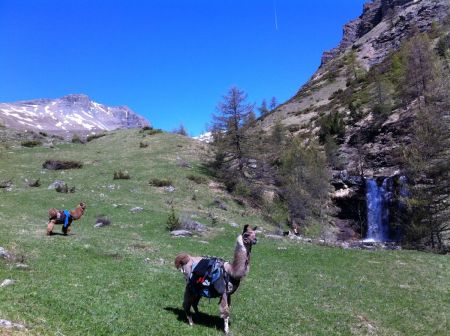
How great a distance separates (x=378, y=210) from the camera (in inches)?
2447

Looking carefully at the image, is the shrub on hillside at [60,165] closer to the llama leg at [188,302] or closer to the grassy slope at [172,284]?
the grassy slope at [172,284]

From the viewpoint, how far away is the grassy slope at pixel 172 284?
1018 centimetres

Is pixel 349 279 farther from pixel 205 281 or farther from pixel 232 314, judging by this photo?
pixel 205 281

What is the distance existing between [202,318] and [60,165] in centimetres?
5109

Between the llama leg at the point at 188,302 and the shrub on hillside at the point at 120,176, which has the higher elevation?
the shrub on hillside at the point at 120,176

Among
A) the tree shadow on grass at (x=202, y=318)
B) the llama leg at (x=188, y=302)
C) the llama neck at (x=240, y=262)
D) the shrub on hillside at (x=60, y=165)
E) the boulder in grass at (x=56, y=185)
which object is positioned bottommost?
the tree shadow on grass at (x=202, y=318)

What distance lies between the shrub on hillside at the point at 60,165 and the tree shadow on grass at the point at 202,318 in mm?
49280

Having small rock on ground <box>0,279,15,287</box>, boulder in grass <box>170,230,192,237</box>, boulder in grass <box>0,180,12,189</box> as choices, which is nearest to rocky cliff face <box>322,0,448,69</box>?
boulder in grass <box>0,180,12,189</box>

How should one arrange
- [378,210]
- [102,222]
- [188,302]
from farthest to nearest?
[378,210], [102,222], [188,302]

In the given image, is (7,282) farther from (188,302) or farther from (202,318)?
(202,318)

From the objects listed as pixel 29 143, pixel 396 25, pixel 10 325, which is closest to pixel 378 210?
pixel 10 325

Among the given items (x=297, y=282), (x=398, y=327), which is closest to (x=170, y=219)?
(x=297, y=282)

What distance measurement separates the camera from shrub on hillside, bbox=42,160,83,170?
55.5 meters

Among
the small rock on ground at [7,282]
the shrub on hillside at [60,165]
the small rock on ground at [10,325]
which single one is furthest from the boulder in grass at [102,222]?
the shrub on hillside at [60,165]
